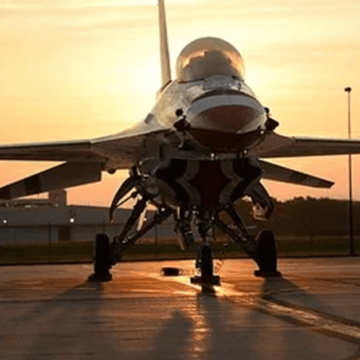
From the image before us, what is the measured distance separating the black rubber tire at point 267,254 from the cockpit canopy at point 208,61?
16.3ft

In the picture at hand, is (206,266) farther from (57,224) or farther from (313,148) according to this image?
(57,224)

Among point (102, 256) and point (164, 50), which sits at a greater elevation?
point (164, 50)

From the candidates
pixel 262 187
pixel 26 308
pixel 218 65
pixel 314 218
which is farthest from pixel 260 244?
pixel 314 218

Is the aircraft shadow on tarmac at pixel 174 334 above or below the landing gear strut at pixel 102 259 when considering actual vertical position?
below

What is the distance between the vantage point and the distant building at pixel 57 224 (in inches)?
3858

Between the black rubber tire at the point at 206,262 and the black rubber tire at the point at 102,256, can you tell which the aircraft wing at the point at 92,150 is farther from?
the black rubber tire at the point at 206,262

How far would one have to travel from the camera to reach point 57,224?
98750 millimetres

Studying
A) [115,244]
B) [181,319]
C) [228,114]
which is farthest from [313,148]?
[181,319]

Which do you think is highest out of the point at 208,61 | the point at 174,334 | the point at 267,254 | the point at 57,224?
the point at 208,61

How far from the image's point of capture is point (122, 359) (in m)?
10.7

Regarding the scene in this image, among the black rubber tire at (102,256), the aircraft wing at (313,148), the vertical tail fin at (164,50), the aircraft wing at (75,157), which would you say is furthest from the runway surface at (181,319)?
the vertical tail fin at (164,50)

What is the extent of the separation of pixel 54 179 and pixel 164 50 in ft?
16.6

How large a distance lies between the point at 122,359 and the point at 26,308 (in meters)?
6.07

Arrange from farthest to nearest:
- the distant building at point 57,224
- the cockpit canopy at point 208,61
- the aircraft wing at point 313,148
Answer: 1. the distant building at point 57,224
2. the aircraft wing at point 313,148
3. the cockpit canopy at point 208,61
